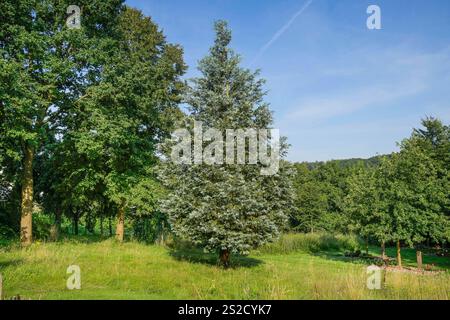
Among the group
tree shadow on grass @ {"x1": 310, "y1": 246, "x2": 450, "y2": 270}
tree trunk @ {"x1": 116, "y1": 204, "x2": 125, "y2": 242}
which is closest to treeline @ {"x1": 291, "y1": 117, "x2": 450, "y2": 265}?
tree shadow on grass @ {"x1": 310, "y1": 246, "x2": 450, "y2": 270}

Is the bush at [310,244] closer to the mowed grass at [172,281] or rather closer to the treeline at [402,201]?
the treeline at [402,201]

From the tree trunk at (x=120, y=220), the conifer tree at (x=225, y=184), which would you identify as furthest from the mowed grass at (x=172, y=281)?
the tree trunk at (x=120, y=220)

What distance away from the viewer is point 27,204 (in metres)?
23.1

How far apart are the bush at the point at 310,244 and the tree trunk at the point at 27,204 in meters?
16.2

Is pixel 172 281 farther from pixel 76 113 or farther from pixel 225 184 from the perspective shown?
pixel 76 113

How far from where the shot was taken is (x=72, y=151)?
Result: 25875mm

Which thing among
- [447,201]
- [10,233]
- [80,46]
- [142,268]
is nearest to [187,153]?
[142,268]

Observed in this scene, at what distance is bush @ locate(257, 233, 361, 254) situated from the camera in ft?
103

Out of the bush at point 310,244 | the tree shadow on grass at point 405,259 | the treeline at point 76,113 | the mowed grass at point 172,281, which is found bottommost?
the tree shadow on grass at point 405,259

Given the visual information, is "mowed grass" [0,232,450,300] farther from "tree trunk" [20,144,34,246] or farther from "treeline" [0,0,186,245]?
"treeline" [0,0,186,245]

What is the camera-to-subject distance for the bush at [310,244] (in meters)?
31.4

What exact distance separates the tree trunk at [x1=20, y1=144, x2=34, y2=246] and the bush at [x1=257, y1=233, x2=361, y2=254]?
1620 cm

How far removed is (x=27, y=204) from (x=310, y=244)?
24.5 meters
